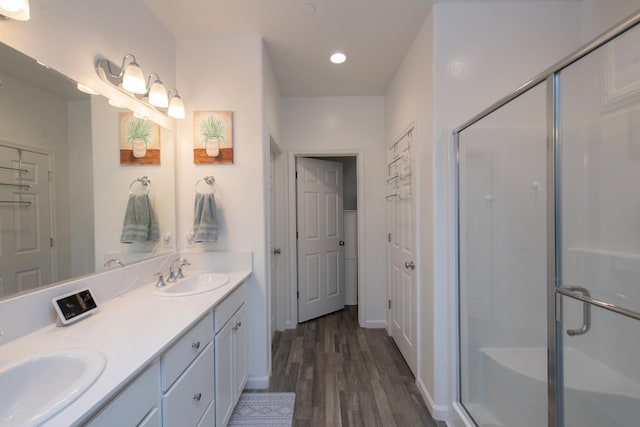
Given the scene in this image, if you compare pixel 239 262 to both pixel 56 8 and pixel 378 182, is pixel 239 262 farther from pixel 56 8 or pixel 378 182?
pixel 378 182

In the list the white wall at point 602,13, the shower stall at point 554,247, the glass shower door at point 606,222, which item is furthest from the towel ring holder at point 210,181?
the white wall at point 602,13

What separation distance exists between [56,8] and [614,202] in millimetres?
2736

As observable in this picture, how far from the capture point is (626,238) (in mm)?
1338

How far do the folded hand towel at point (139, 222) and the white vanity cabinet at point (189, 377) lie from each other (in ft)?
2.26

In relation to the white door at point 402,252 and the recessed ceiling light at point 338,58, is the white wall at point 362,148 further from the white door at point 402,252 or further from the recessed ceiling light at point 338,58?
the recessed ceiling light at point 338,58

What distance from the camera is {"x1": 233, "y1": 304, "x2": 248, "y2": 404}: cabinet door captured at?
1.65 m

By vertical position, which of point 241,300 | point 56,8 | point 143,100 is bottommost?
point 241,300

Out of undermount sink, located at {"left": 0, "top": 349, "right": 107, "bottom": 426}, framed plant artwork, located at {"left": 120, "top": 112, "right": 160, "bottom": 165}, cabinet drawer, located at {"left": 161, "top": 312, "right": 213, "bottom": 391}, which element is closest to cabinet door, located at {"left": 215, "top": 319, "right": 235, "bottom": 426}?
cabinet drawer, located at {"left": 161, "top": 312, "right": 213, "bottom": 391}

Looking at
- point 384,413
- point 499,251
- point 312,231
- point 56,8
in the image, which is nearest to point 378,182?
point 312,231

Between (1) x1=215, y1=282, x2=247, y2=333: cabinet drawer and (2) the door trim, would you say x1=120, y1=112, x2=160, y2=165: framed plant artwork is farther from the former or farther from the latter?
(2) the door trim

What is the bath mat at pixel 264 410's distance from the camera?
1.64m

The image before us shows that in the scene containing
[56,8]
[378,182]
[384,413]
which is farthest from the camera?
[378,182]

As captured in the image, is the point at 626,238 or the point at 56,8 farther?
the point at 626,238

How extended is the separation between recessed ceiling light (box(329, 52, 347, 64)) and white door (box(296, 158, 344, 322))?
44.6 inches
